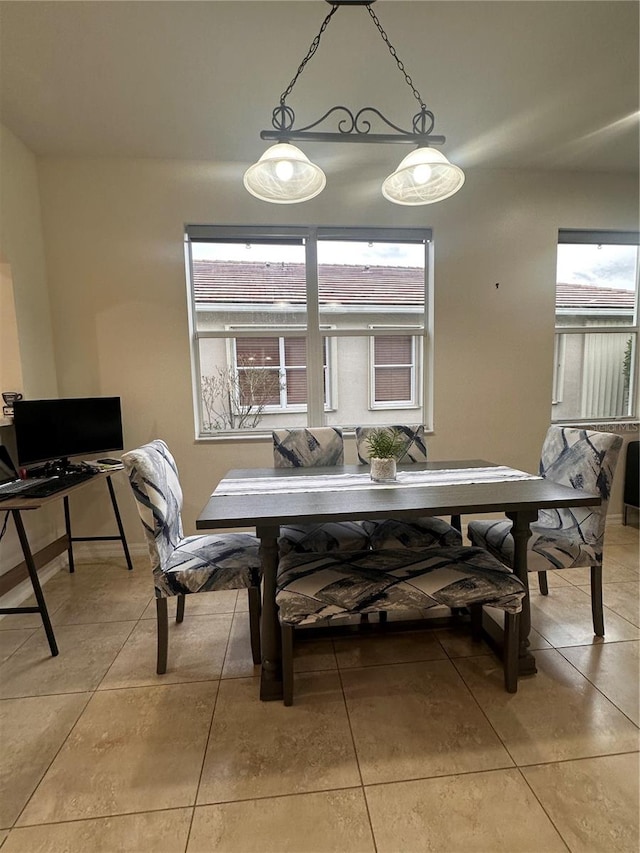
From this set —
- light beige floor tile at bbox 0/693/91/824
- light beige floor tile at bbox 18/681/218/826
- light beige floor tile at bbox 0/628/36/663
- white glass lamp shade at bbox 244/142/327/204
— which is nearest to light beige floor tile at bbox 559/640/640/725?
light beige floor tile at bbox 18/681/218/826

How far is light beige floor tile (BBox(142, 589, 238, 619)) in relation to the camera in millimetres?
2238

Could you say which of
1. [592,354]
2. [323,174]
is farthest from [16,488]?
[592,354]

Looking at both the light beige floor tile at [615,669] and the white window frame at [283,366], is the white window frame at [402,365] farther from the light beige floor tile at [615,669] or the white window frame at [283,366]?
the light beige floor tile at [615,669]

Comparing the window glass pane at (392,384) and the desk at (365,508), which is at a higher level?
the window glass pane at (392,384)

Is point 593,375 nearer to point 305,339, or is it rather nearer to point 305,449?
point 305,339

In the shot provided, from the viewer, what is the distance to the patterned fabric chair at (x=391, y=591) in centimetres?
147

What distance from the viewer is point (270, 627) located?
1.57 meters

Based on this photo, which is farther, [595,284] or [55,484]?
[595,284]

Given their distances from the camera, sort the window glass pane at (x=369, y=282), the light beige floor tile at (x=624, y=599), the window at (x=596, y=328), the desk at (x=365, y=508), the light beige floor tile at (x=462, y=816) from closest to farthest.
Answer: the light beige floor tile at (x=462, y=816)
the desk at (x=365, y=508)
the light beige floor tile at (x=624, y=599)
the window glass pane at (x=369, y=282)
the window at (x=596, y=328)

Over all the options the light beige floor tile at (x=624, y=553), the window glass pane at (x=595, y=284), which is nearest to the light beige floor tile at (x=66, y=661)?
the light beige floor tile at (x=624, y=553)

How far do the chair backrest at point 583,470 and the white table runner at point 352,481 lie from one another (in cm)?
25

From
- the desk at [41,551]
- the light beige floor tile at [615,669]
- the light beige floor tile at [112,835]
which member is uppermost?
the desk at [41,551]

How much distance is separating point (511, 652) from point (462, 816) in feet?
2.01

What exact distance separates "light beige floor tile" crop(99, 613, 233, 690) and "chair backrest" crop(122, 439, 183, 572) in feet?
1.68
